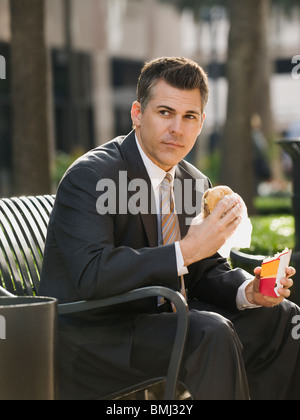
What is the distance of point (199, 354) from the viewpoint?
3.20m

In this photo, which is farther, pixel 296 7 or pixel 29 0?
pixel 296 7

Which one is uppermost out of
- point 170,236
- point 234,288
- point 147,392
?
point 170,236

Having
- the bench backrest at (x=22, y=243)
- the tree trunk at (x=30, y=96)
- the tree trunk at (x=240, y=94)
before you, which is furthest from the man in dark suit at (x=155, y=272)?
the tree trunk at (x=240, y=94)

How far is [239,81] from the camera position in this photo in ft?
34.6

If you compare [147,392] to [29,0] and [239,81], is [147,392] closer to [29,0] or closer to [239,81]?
[29,0]

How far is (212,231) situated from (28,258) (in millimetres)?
1212

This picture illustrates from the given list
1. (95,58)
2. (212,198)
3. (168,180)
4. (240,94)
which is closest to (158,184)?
(168,180)

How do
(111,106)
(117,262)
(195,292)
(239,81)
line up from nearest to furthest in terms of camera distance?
1. (117,262)
2. (195,292)
3. (239,81)
4. (111,106)

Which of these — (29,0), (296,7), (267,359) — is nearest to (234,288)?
(267,359)

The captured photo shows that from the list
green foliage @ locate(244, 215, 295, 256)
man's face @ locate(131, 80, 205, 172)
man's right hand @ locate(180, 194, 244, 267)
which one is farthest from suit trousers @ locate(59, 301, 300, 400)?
green foliage @ locate(244, 215, 295, 256)

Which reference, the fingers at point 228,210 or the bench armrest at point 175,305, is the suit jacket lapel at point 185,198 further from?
the bench armrest at point 175,305

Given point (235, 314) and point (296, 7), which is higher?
point (296, 7)

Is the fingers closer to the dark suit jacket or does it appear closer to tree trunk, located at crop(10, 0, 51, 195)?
the dark suit jacket

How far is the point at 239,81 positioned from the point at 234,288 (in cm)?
706
